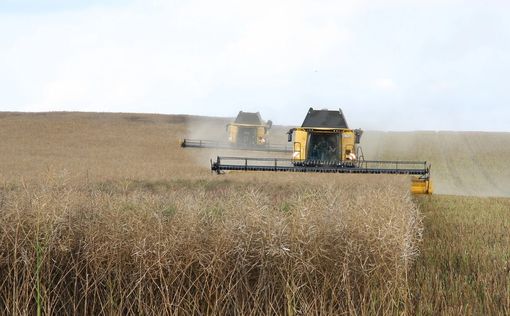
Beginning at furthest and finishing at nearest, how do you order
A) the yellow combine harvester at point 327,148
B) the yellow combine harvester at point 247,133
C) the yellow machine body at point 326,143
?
the yellow combine harvester at point 247,133 < the yellow machine body at point 326,143 < the yellow combine harvester at point 327,148

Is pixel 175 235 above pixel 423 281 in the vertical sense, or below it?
above

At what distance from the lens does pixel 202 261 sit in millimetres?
5656

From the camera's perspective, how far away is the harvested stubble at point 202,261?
560cm

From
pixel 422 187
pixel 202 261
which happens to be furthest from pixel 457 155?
pixel 202 261

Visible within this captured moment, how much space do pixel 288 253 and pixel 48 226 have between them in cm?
210

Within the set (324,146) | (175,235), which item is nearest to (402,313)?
(175,235)

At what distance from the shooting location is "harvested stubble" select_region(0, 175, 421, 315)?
5.60 m

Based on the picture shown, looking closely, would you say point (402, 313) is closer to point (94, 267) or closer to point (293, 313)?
point (293, 313)

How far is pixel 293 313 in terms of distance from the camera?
553 cm

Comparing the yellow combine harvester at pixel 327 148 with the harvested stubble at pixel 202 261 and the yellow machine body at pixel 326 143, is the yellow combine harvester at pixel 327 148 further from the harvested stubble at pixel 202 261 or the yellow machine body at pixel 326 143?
the harvested stubble at pixel 202 261

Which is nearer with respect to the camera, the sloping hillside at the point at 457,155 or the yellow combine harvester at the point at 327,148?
the yellow combine harvester at the point at 327,148

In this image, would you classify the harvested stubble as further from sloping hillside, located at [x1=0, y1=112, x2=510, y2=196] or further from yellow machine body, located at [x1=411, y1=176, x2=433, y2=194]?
sloping hillside, located at [x1=0, y1=112, x2=510, y2=196]

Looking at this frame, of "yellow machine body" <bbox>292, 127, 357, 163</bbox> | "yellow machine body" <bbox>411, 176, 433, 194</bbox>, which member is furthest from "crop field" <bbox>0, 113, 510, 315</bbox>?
"yellow machine body" <bbox>292, 127, 357, 163</bbox>

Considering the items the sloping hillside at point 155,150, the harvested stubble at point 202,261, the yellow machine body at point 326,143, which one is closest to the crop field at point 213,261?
the harvested stubble at point 202,261
